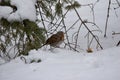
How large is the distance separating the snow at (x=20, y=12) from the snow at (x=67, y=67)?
469mm

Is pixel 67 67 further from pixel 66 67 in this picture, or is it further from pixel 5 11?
pixel 5 11

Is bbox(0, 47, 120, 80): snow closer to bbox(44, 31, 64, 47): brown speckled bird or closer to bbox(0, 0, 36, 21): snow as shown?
bbox(0, 0, 36, 21): snow

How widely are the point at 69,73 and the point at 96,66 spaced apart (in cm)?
20

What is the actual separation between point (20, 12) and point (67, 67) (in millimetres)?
872

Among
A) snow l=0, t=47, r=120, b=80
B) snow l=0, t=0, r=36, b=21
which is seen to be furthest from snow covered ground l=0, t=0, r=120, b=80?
A: snow l=0, t=0, r=36, b=21

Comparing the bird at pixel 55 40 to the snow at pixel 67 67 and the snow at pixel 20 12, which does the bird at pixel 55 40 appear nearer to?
the snow at pixel 20 12

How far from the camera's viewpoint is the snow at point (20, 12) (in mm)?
2652

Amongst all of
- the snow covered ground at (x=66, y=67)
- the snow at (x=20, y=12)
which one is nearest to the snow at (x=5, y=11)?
the snow at (x=20, y=12)

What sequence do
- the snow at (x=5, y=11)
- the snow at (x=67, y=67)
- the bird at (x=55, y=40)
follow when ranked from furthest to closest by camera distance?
the bird at (x=55, y=40), the snow at (x=5, y=11), the snow at (x=67, y=67)

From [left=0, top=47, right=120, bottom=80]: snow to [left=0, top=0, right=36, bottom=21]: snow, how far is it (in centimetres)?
47

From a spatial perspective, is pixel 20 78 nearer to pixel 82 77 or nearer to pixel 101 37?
pixel 82 77

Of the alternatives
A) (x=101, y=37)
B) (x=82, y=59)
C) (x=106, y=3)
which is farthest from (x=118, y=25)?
(x=82, y=59)

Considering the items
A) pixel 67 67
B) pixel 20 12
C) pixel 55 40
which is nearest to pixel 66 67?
pixel 67 67

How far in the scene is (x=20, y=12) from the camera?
2.66 meters
